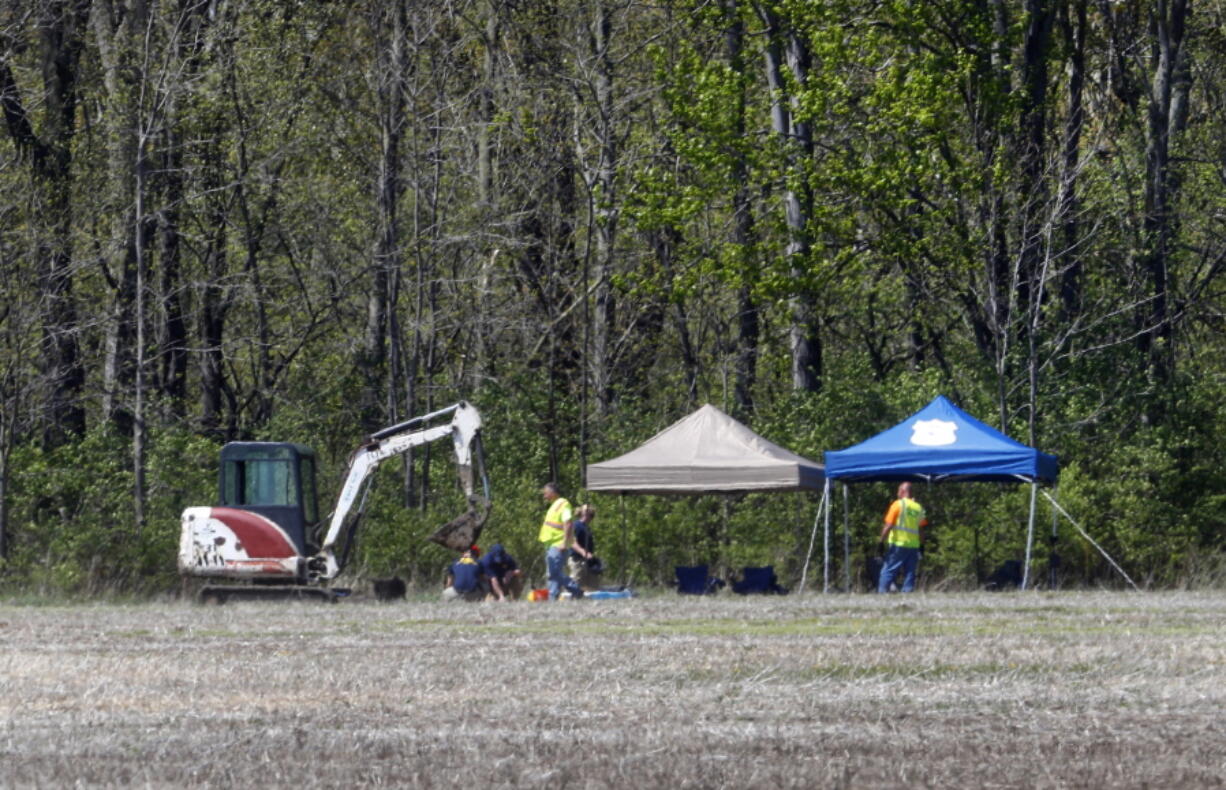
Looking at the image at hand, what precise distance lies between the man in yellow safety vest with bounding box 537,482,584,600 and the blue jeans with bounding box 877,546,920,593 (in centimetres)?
513

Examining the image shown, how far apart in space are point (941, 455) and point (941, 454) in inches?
0.6

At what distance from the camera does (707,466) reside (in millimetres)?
33312

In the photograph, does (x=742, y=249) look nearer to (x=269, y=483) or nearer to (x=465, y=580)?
(x=465, y=580)

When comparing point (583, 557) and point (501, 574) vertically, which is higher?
point (583, 557)

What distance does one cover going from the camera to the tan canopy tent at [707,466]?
33.1 metres

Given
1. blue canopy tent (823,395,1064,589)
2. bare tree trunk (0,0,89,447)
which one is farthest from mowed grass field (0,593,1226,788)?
bare tree trunk (0,0,89,447)

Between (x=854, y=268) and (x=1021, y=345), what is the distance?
12.6 ft

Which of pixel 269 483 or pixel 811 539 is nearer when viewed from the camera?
pixel 269 483

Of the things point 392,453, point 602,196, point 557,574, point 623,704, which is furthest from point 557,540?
point 623,704

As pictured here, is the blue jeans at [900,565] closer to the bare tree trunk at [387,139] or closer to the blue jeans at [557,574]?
the blue jeans at [557,574]

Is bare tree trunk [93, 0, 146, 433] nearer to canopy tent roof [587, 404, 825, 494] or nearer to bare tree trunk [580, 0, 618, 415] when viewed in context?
bare tree trunk [580, 0, 618, 415]

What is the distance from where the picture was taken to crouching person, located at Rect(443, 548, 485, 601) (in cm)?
3231

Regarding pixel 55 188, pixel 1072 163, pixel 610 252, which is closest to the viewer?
pixel 55 188

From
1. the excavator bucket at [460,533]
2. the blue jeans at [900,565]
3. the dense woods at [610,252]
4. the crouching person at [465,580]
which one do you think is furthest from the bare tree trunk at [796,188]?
the crouching person at [465,580]
